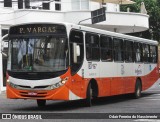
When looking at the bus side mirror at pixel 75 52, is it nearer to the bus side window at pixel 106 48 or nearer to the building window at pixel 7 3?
the bus side window at pixel 106 48

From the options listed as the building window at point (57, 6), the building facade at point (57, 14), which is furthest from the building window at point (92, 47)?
the building window at point (57, 6)

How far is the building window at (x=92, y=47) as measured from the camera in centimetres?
1944

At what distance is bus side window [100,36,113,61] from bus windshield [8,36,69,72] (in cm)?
317

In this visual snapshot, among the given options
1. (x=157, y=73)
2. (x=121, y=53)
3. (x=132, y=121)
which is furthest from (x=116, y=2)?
(x=132, y=121)

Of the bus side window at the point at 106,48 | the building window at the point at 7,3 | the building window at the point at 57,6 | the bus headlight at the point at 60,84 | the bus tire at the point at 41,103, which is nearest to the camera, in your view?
the bus headlight at the point at 60,84

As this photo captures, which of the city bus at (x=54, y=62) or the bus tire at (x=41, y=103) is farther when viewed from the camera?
the bus tire at (x=41, y=103)

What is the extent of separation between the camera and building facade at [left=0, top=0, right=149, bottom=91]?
36000 millimetres

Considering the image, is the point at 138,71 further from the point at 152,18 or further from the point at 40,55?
the point at 152,18

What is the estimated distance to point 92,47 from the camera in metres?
19.8

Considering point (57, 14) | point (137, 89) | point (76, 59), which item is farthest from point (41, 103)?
point (57, 14)

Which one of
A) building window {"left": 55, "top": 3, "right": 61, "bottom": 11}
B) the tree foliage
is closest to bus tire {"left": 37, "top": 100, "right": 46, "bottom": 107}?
building window {"left": 55, "top": 3, "right": 61, "bottom": 11}

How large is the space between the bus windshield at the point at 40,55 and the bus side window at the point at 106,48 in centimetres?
317

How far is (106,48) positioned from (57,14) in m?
16.5

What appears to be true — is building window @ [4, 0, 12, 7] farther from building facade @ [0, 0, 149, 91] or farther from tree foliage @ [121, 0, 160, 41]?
tree foliage @ [121, 0, 160, 41]
